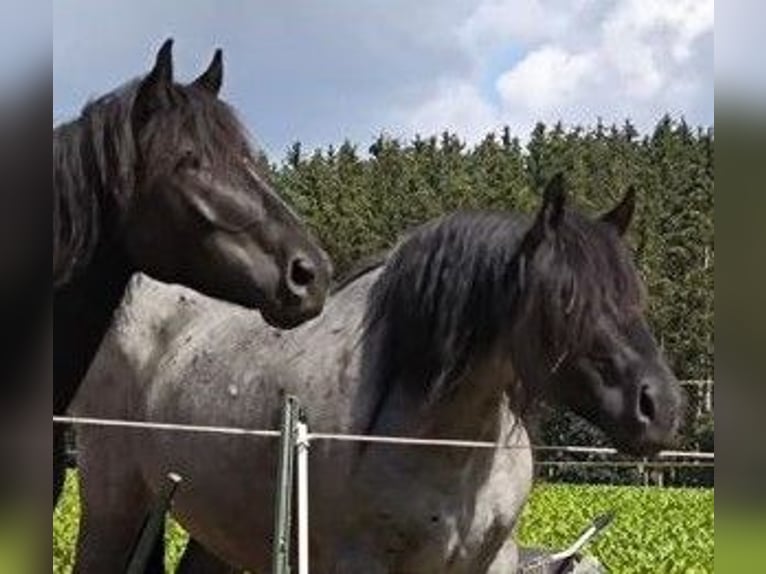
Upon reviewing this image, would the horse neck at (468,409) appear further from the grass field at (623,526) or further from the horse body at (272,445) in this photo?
the grass field at (623,526)

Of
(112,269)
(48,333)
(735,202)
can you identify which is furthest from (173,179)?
(735,202)

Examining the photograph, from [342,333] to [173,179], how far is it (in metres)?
0.98

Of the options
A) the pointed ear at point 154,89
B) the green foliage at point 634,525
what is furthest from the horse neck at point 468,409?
the green foliage at point 634,525

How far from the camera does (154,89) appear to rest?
2.09m

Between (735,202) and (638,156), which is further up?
(638,156)

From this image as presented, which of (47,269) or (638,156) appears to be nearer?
(47,269)

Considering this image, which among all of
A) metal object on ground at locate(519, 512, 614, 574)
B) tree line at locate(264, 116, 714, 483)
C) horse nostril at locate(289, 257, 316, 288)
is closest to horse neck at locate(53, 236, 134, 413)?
horse nostril at locate(289, 257, 316, 288)

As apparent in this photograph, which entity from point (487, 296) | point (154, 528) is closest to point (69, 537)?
point (154, 528)

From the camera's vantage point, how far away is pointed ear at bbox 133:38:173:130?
2.07 meters

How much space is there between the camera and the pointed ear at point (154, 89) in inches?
81.6

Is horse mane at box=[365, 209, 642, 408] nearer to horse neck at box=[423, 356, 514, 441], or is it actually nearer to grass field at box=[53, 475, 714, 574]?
horse neck at box=[423, 356, 514, 441]

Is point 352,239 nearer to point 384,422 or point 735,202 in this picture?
point 384,422

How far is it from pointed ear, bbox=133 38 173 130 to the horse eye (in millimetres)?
91

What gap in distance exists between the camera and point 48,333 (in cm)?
102
